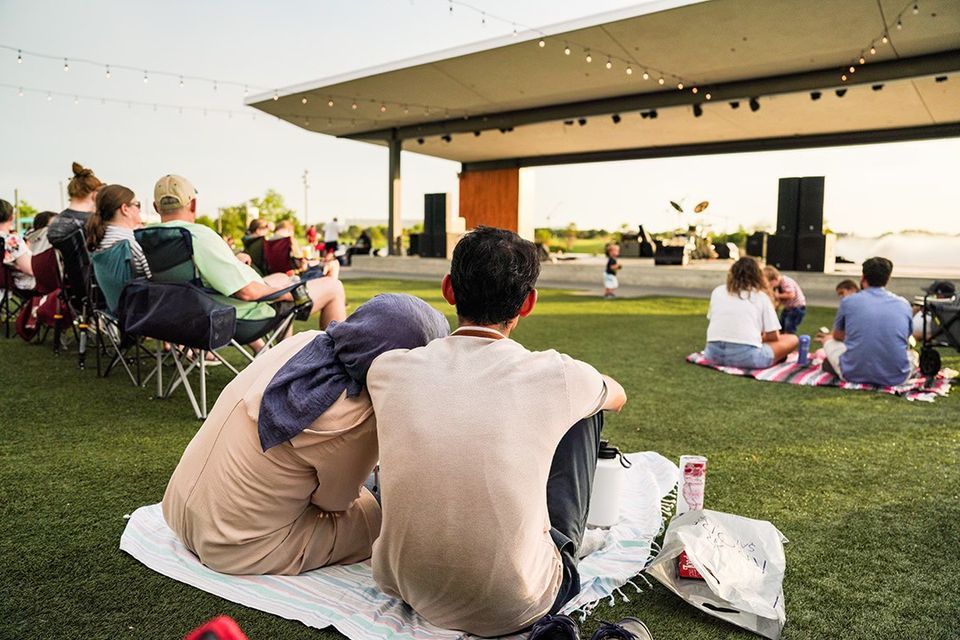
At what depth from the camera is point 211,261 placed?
135 inches

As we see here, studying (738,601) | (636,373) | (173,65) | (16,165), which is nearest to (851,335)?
(636,373)

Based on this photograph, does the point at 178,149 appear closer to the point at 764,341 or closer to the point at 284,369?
the point at 764,341

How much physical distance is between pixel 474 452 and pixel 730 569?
2.97 feet

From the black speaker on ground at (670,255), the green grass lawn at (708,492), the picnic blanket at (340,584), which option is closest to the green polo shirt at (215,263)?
the green grass lawn at (708,492)

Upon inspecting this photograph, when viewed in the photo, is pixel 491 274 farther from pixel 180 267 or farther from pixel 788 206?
pixel 788 206

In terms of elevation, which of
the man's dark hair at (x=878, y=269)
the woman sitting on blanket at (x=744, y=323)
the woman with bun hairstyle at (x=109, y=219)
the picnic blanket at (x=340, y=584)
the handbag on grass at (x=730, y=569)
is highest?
the woman with bun hairstyle at (x=109, y=219)

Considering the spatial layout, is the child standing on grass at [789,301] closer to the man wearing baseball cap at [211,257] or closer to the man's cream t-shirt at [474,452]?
the man wearing baseball cap at [211,257]

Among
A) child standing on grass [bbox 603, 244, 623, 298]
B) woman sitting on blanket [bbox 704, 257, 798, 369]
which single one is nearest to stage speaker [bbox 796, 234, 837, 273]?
child standing on grass [bbox 603, 244, 623, 298]

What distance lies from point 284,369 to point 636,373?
373 centimetres

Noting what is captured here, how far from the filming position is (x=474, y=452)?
142cm

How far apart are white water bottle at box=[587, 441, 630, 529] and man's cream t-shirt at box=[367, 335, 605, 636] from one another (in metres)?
0.77

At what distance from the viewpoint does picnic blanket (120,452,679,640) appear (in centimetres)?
175

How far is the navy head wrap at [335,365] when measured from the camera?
5.30 ft

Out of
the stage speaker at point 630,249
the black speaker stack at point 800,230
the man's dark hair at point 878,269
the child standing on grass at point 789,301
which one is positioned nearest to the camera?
the man's dark hair at point 878,269
